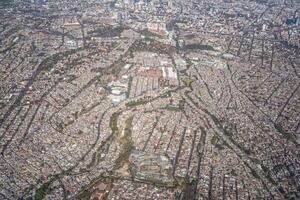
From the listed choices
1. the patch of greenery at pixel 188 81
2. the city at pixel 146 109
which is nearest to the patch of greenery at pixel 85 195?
the city at pixel 146 109

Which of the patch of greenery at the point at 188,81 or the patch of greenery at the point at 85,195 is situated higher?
the patch of greenery at the point at 188,81

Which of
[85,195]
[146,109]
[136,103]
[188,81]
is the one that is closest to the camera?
[85,195]

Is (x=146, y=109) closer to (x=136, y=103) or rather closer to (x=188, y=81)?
(x=136, y=103)

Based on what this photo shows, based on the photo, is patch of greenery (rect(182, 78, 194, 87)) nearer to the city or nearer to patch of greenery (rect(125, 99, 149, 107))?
the city

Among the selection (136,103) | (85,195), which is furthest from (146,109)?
(85,195)

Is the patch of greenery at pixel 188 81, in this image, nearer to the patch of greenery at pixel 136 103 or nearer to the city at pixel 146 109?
the city at pixel 146 109

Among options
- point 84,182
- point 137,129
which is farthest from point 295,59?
point 84,182

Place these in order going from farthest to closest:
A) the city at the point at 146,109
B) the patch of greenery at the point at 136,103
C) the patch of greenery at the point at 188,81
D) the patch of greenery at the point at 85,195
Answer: the patch of greenery at the point at 188,81, the patch of greenery at the point at 136,103, the city at the point at 146,109, the patch of greenery at the point at 85,195

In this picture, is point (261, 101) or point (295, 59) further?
point (295, 59)

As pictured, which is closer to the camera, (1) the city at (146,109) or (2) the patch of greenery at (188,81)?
(1) the city at (146,109)

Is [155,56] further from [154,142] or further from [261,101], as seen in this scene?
[154,142]

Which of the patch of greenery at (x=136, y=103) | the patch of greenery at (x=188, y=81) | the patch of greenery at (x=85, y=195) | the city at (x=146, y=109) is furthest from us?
the patch of greenery at (x=188, y=81)
